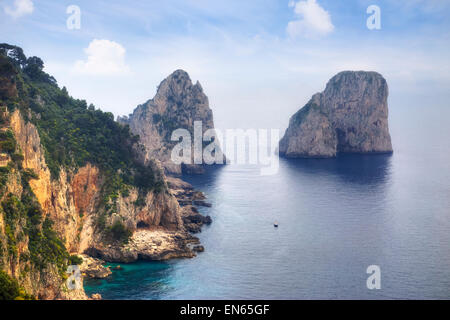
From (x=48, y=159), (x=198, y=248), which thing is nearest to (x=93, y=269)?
(x=48, y=159)

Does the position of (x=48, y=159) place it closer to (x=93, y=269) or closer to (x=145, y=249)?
(x=93, y=269)

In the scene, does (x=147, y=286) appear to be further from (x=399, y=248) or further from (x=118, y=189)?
(x=399, y=248)

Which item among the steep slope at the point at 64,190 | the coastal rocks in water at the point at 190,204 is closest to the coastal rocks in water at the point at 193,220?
the coastal rocks in water at the point at 190,204

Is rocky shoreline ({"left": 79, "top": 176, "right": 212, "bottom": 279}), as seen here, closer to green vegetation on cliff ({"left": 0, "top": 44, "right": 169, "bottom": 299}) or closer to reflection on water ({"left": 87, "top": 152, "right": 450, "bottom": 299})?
reflection on water ({"left": 87, "top": 152, "right": 450, "bottom": 299})
